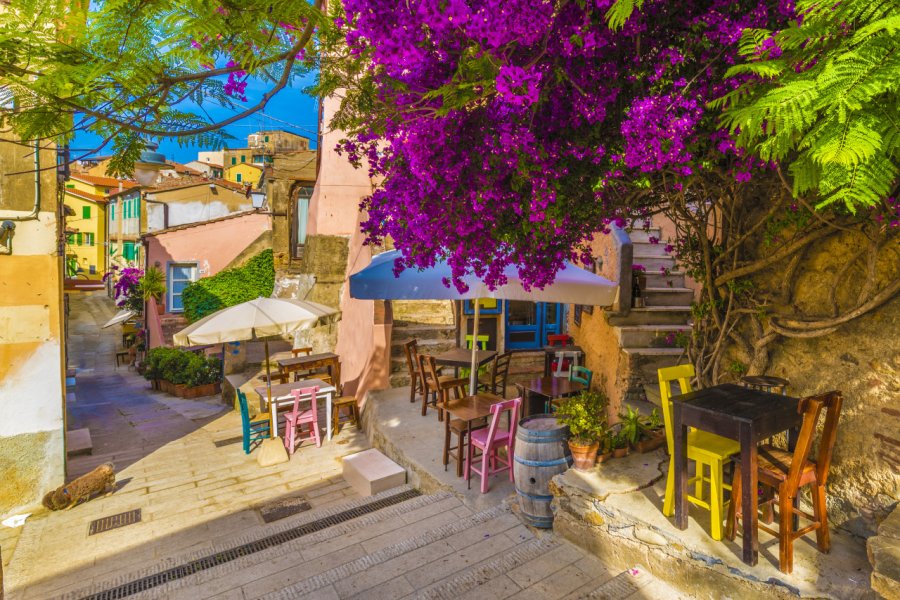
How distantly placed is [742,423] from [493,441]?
260 centimetres

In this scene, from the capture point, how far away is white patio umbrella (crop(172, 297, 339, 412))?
23.8ft

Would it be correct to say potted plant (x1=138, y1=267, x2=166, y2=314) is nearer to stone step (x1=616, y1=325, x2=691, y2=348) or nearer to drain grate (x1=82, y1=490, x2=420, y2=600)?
drain grate (x1=82, y1=490, x2=420, y2=600)

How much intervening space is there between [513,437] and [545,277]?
6.78 feet

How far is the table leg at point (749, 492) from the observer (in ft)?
9.19

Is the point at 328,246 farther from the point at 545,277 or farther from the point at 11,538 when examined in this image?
the point at 545,277

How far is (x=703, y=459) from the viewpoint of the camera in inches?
128

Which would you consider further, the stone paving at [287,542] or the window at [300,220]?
the window at [300,220]

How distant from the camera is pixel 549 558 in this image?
352cm

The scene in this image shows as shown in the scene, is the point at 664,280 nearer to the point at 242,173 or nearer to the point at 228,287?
the point at 228,287

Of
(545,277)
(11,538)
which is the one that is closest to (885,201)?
(545,277)

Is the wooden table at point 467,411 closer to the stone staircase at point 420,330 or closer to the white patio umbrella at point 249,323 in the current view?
the white patio umbrella at point 249,323

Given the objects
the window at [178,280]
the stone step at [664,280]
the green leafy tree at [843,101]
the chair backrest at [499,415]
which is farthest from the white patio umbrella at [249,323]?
the window at [178,280]

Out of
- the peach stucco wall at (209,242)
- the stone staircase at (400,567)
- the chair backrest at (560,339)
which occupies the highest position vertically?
the peach stucco wall at (209,242)

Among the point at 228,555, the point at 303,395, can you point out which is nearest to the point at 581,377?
the point at 303,395
